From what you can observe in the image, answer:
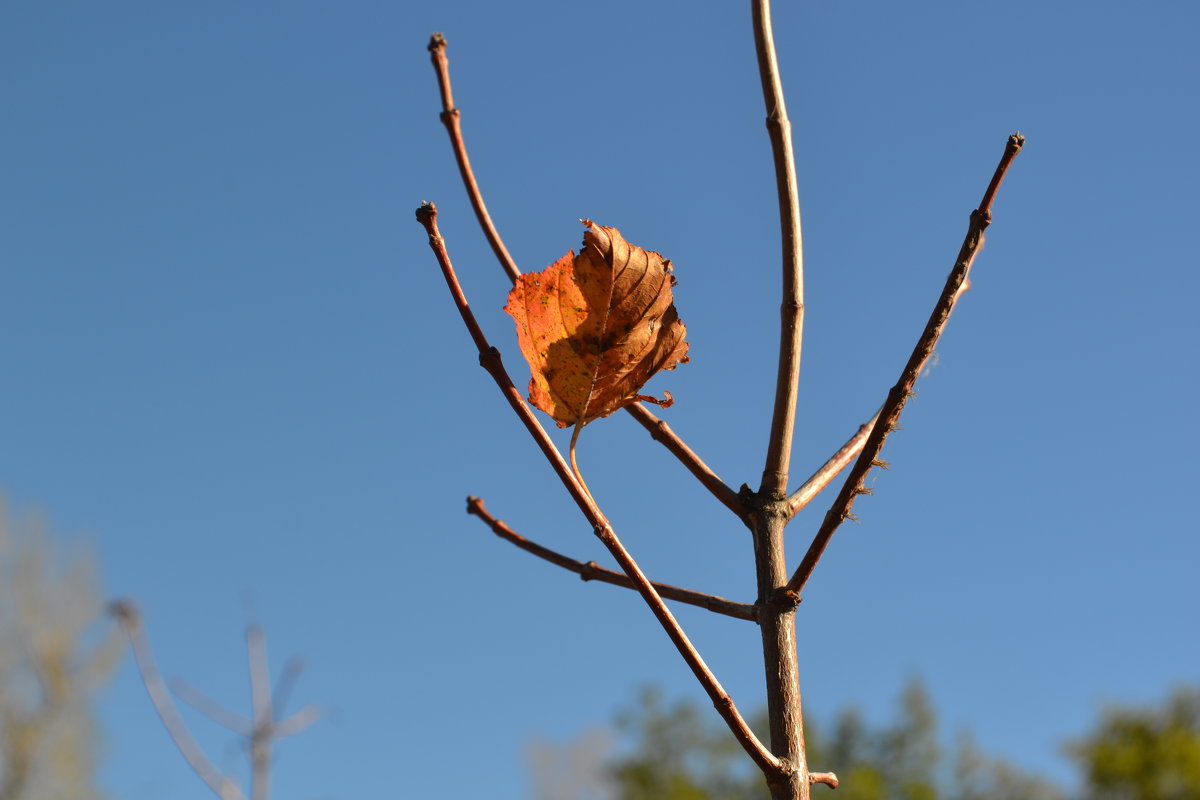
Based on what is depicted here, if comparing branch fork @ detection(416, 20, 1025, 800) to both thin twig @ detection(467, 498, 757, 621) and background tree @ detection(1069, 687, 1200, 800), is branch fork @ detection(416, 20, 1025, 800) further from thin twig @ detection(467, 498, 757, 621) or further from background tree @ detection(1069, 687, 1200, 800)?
background tree @ detection(1069, 687, 1200, 800)

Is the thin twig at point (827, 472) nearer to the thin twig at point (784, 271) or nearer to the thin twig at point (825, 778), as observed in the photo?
the thin twig at point (784, 271)

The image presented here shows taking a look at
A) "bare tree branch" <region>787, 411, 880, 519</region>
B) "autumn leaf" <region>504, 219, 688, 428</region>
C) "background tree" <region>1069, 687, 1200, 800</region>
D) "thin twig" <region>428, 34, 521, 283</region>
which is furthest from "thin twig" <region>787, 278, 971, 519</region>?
"background tree" <region>1069, 687, 1200, 800</region>

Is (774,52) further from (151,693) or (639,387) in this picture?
(151,693)

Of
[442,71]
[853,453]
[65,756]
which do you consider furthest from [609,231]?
[65,756]

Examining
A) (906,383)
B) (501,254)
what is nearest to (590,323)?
(501,254)

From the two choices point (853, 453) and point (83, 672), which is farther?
point (83, 672)
